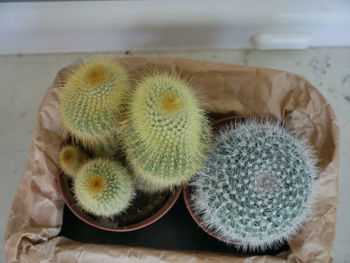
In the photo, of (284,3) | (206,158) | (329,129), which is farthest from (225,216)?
(284,3)

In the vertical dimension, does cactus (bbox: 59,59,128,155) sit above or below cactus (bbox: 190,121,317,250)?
above

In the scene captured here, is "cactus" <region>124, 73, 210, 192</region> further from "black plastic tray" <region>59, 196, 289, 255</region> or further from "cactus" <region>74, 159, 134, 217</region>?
"black plastic tray" <region>59, 196, 289, 255</region>

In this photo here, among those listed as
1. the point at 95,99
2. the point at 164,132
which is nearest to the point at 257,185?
the point at 164,132

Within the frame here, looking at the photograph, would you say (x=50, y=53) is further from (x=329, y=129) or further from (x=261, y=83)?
(x=329, y=129)

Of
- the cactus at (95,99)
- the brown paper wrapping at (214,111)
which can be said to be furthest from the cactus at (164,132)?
the brown paper wrapping at (214,111)

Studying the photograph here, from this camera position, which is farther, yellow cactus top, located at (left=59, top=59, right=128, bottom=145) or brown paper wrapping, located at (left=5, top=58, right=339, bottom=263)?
brown paper wrapping, located at (left=5, top=58, right=339, bottom=263)

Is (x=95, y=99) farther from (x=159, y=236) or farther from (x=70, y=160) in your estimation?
(x=159, y=236)

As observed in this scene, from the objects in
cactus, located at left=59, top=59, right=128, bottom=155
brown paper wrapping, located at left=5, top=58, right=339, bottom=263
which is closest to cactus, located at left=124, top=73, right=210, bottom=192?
cactus, located at left=59, top=59, right=128, bottom=155

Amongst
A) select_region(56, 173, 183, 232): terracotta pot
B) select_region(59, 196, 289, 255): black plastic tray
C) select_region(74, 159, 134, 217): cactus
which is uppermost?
select_region(74, 159, 134, 217): cactus
